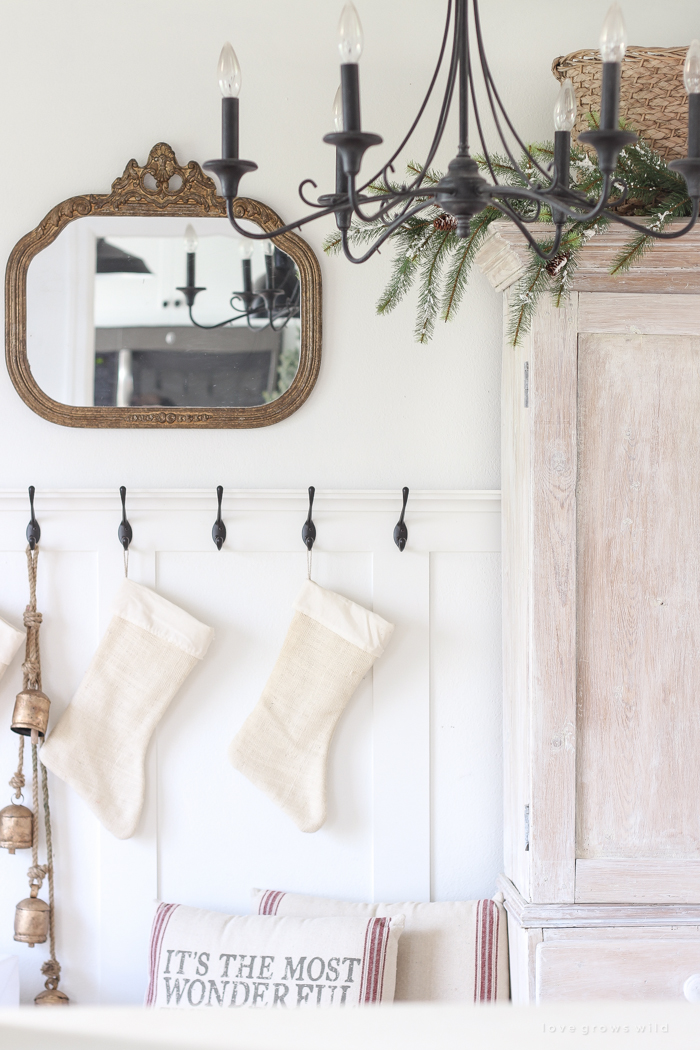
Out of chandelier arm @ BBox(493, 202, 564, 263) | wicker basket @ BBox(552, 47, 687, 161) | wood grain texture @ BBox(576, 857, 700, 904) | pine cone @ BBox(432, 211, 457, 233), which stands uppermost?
wicker basket @ BBox(552, 47, 687, 161)

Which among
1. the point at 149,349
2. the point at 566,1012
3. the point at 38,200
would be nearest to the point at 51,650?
the point at 149,349

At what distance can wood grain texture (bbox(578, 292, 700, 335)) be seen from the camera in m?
1.47

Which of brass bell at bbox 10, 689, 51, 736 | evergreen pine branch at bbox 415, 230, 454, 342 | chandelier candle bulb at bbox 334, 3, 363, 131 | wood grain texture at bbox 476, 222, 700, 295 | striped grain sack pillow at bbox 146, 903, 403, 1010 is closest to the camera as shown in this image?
chandelier candle bulb at bbox 334, 3, 363, 131

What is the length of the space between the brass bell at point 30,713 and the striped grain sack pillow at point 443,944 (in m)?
0.58

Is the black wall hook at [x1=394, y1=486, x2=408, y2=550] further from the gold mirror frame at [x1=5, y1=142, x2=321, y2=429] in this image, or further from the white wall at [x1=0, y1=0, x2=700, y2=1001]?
the gold mirror frame at [x1=5, y1=142, x2=321, y2=429]

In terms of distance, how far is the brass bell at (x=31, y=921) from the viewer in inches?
65.6

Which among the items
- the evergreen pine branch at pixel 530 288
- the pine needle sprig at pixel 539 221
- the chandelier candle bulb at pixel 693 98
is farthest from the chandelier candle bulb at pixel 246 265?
the chandelier candle bulb at pixel 693 98

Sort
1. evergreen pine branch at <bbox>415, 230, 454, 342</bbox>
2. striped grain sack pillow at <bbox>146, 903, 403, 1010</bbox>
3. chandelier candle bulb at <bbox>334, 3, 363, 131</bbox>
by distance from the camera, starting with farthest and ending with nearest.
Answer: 1. striped grain sack pillow at <bbox>146, 903, 403, 1010</bbox>
2. evergreen pine branch at <bbox>415, 230, 454, 342</bbox>
3. chandelier candle bulb at <bbox>334, 3, 363, 131</bbox>

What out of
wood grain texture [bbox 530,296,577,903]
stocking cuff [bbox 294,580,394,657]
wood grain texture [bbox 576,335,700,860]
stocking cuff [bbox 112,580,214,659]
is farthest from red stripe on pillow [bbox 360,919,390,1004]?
stocking cuff [bbox 112,580,214,659]

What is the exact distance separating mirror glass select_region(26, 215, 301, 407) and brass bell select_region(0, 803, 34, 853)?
86 centimetres

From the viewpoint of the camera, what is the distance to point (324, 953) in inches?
61.0

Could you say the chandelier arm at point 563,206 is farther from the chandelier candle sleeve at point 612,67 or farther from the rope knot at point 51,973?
the rope knot at point 51,973

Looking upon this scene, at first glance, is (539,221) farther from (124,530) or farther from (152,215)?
(124,530)

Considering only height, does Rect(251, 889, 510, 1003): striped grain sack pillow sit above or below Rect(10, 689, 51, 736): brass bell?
below
